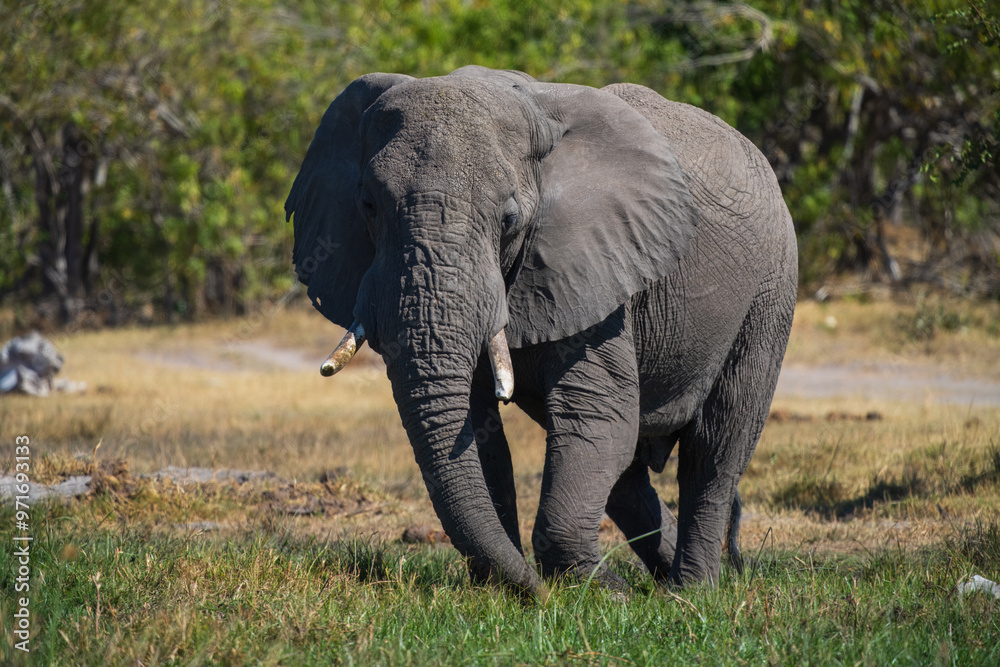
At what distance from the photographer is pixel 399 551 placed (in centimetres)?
534

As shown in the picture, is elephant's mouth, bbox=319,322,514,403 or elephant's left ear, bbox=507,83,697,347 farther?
elephant's left ear, bbox=507,83,697,347

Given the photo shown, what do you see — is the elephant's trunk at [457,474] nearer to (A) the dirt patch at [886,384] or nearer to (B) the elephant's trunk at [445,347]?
(B) the elephant's trunk at [445,347]

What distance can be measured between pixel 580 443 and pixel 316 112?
63.2 ft

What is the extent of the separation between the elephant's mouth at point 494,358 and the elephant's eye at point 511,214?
1.40 ft

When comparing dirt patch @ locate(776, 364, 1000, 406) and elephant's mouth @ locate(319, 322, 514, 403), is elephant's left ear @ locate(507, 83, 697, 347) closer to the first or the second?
elephant's mouth @ locate(319, 322, 514, 403)

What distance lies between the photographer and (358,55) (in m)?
22.1

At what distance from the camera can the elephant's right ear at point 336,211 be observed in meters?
4.39

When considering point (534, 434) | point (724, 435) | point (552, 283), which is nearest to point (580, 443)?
point (552, 283)

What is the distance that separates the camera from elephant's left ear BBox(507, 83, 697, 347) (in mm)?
4137

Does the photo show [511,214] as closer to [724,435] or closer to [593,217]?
[593,217]

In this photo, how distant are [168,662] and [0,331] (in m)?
22.6

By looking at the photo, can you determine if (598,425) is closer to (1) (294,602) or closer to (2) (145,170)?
(1) (294,602)

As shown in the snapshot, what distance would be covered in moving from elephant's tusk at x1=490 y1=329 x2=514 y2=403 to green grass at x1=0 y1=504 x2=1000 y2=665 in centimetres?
81

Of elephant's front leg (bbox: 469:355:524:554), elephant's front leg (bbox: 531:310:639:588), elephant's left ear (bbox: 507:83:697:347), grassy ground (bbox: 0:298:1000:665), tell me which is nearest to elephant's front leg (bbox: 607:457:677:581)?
grassy ground (bbox: 0:298:1000:665)
